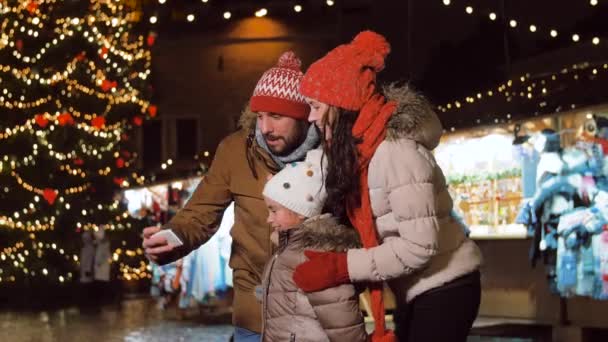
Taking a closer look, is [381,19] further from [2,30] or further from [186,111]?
[2,30]

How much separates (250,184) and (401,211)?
1.24 meters

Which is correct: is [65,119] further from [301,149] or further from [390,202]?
[390,202]

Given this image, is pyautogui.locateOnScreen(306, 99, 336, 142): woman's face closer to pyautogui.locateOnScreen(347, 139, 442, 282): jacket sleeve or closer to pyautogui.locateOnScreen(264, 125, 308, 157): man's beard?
pyautogui.locateOnScreen(347, 139, 442, 282): jacket sleeve

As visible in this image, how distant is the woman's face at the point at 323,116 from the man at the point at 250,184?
0.67 m

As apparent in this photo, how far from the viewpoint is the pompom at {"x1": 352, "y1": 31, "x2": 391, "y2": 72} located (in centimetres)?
411

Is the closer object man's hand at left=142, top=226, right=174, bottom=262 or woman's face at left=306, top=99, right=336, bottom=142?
woman's face at left=306, top=99, right=336, bottom=142

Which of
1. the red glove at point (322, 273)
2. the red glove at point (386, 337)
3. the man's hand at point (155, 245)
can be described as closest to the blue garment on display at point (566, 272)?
the man's hand at point (155, 245)

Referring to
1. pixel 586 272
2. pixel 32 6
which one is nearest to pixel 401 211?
pixel 586 272

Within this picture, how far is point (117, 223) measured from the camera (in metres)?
24.0

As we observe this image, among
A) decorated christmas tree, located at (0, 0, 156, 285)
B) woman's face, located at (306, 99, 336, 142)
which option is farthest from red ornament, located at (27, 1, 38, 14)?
woman's face, located at (306, 99, 336, 142)

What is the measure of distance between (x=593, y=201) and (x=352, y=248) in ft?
27.2

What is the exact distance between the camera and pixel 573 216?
12.0 m

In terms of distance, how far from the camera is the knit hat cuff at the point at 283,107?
4785mm

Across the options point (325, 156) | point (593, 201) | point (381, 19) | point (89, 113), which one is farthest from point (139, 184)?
point (325, 156)
